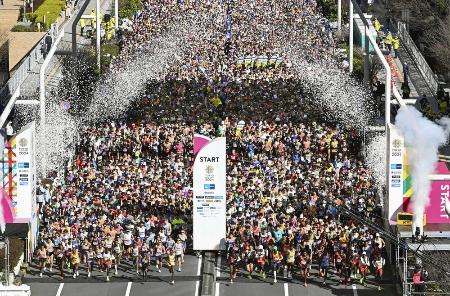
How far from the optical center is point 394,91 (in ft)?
275

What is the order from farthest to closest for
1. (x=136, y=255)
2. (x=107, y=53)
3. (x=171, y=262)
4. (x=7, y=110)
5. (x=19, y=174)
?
(x=107, y=53)
(x=7, y=110)
(x=19, y=174)
(x=136, y=255)
(x=171, y=262)

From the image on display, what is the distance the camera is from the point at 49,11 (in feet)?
385

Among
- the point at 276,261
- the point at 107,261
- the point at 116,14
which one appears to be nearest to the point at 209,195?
the point at 276,261

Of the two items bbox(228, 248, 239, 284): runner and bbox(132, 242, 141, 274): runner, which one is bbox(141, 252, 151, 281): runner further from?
bbox(228, 248, 239, 284): runner

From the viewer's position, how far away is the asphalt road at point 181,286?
69.8 meters

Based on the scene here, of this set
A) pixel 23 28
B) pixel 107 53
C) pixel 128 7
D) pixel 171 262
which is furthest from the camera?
pixel 128 7

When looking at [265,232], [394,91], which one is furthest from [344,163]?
[265,232]

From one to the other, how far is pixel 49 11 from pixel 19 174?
4449 centimetres

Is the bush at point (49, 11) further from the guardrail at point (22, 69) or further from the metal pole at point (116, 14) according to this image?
the guardrail at point (22, 69)

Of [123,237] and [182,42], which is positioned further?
[182,42]

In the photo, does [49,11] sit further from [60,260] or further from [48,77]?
[60,260]

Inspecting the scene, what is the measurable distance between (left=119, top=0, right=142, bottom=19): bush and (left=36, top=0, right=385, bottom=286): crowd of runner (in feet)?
29.3

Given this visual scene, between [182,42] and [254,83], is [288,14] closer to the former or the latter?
[182,42]

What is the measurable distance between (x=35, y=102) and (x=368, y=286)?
21.6 m
